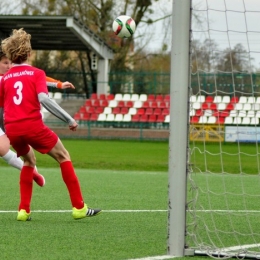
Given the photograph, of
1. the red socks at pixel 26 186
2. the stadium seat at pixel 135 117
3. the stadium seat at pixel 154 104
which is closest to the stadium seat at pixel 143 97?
the stadium seat at pixel 154 104

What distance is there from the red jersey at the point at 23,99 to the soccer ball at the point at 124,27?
3643mm

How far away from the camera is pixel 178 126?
5.20 meters

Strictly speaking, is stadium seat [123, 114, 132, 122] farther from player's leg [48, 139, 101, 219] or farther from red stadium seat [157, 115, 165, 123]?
player's leg [48, 139, 101, 219]

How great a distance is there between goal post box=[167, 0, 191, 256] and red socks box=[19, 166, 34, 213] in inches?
88.3

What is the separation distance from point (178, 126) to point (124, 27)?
564 cm

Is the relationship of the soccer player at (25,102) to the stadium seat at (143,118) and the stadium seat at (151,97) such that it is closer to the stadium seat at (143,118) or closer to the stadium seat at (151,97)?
the stadium seat at (143,118)

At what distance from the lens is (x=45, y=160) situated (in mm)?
19031

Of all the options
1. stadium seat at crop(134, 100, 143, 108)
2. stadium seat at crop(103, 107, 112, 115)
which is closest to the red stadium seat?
stadium seat at crop(134, 100, 143, 108)

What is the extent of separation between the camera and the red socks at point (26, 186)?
7098mm

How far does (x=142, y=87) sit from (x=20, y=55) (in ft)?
90.6

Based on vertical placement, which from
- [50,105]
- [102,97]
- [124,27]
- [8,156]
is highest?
[124,27]

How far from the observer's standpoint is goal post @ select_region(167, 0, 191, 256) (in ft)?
17.0

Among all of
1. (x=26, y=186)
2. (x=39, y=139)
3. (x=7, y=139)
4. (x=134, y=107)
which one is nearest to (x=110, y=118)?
(x=134, y=107)

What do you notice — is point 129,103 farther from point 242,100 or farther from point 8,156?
point 8,156
